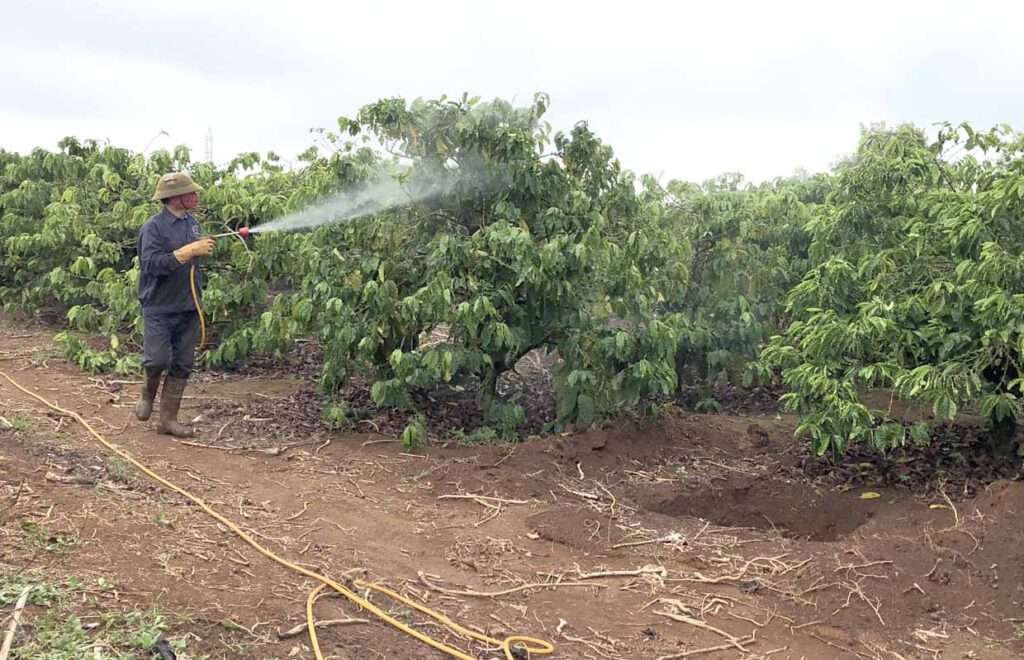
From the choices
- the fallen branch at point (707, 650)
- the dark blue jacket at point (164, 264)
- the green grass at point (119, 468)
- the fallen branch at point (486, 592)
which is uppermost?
the dark blue jacket at point (164, 264)

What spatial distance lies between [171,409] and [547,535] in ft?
9.31

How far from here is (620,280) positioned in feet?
20.4

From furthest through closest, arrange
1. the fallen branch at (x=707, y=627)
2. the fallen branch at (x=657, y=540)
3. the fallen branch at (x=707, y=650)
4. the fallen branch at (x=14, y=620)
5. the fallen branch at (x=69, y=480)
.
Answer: the fallen branch at (x=657, y=540)
the fallen branch at (x=69, y=480)
the fallen branch at (x=707, y=627)
the fallen branch at (x=707, y=650)
the fallen branch at (x=14, y=620)

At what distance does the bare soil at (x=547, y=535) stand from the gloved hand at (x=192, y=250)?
121cm

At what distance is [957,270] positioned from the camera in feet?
16.0

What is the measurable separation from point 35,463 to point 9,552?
1.34m

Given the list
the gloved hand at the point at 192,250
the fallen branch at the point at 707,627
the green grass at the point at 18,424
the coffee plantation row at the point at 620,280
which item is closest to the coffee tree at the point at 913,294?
Answer: the coffee plantation row at the point at 620,280

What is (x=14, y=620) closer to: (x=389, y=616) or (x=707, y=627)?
(x=389, y=616)

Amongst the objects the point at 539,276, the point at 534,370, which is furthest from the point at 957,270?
the point at 534,370

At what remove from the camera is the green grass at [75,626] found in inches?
117

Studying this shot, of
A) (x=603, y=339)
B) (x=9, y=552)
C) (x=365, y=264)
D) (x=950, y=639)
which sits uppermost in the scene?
(x=365, y=264)

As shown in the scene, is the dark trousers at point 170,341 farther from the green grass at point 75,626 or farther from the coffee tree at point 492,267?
the green grass at point 75,626

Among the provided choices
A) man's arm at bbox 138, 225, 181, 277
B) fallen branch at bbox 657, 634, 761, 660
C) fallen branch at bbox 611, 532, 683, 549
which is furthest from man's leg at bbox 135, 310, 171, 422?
fallen branch at bbox 657, 634, 761, 660

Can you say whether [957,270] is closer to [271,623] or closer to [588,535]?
[588,535]
